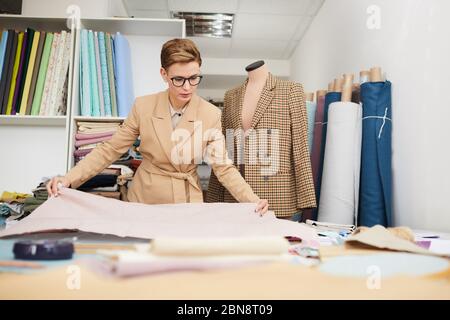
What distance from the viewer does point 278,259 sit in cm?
70

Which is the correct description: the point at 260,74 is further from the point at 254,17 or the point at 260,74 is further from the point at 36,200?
the point at 254,17

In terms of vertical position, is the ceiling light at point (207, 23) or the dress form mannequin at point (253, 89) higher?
the ceiling light at point (207, 23)

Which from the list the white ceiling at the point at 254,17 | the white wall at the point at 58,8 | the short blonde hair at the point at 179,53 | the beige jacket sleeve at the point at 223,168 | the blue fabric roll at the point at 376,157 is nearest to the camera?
the short blonde hair at the point at 179,53

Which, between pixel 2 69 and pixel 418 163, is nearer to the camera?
pixel 418 163

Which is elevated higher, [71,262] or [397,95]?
[397,95]

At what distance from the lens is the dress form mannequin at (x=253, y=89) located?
82.9 inches

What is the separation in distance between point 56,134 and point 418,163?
2136mm

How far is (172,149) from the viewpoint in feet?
5.39

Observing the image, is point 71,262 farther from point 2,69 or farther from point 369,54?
point 369,54

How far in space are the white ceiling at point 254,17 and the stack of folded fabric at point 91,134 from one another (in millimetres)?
1821

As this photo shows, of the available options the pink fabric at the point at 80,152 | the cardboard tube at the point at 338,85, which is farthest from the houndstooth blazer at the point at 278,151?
the pink fabric at the point at 80,152

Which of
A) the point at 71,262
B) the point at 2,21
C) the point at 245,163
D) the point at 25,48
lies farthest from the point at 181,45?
the point at 2,21

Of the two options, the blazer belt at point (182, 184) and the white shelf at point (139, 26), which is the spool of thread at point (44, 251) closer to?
the blazer belt at point (182, 184)
